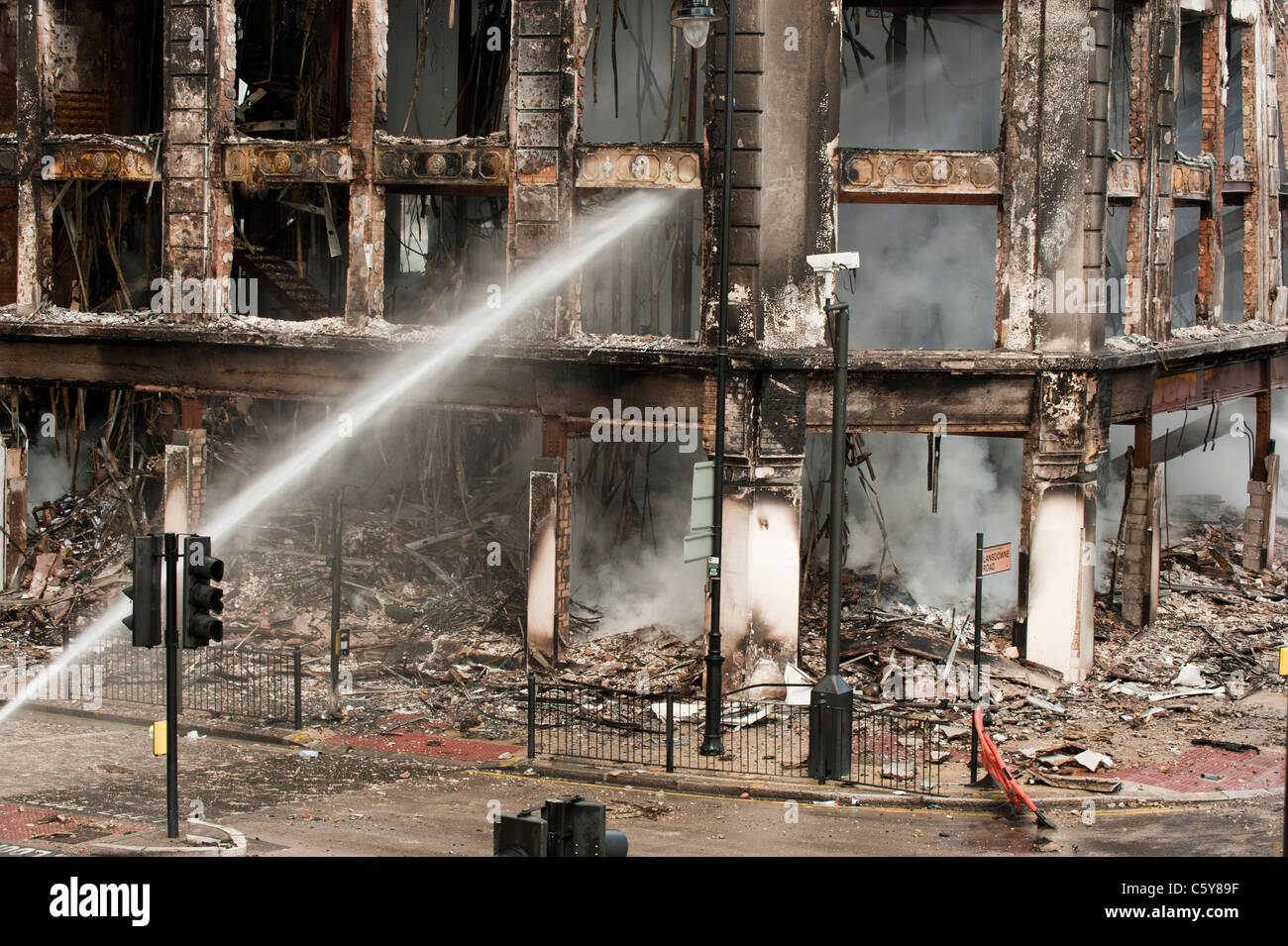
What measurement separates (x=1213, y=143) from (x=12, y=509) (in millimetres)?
20622

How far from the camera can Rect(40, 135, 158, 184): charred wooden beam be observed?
79.9ft

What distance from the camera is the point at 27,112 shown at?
24.9 meters

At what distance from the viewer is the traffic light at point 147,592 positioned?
579 inches

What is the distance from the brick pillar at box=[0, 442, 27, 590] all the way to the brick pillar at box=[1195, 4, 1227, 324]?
19.9 m

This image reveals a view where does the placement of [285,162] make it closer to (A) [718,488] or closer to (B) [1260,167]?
(A) [718,488]

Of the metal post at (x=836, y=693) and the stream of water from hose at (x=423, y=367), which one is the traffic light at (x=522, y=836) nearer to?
the metal post at (x=836, y=693)

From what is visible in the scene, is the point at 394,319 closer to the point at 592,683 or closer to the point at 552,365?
the point at 552,365

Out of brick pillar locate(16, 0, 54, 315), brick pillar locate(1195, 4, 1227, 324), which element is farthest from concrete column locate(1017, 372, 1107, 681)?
brick pillar locate(16, 0, 54, 315)

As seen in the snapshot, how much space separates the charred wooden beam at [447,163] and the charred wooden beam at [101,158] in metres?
3.80

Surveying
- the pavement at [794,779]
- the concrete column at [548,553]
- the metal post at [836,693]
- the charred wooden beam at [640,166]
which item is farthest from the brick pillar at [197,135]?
the metal post at [836,693]

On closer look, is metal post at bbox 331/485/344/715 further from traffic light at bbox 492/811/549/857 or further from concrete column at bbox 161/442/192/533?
traffic light at bbox 492/811/549/857

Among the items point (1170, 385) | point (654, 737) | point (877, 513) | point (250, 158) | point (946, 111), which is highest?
point (946, 111)
